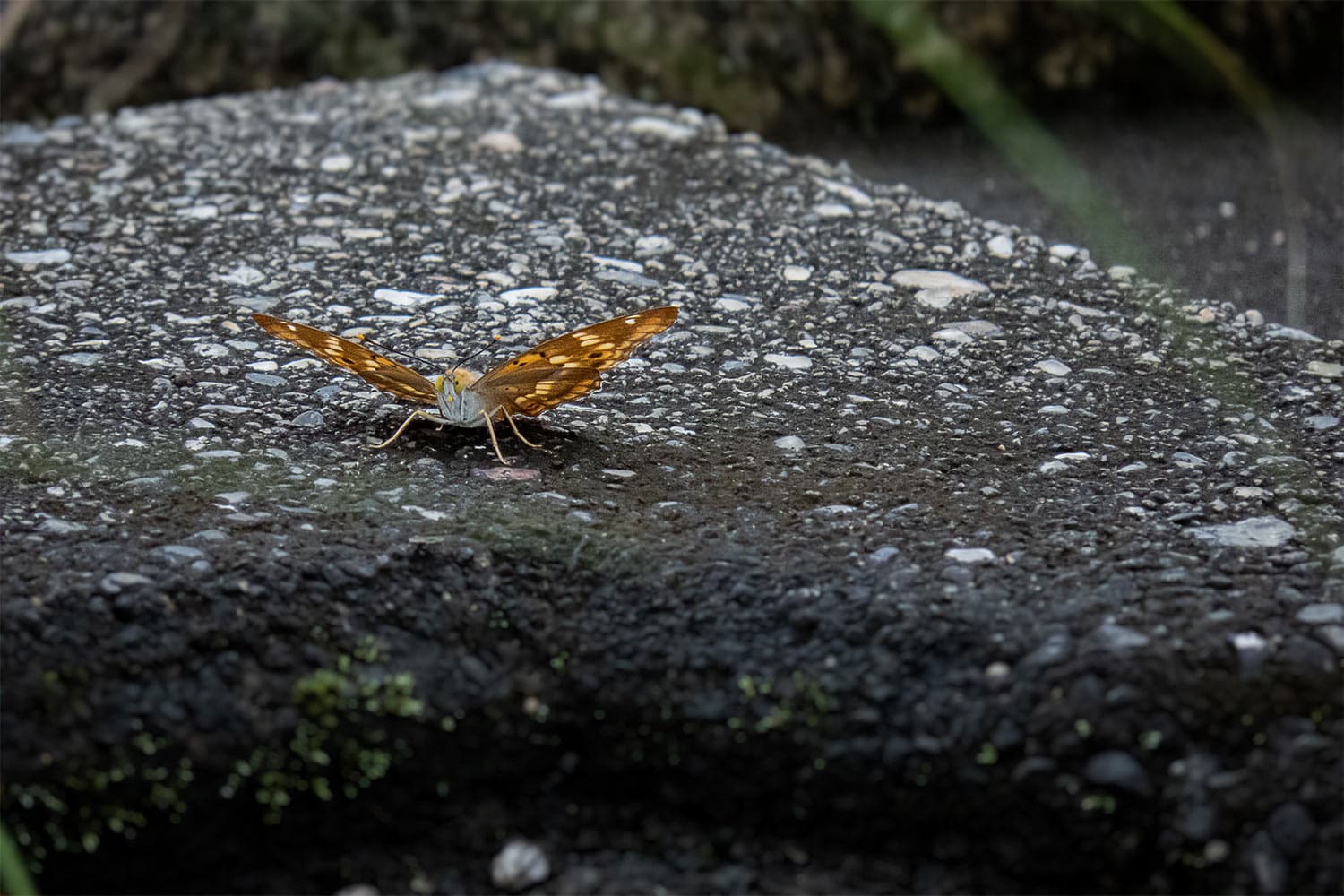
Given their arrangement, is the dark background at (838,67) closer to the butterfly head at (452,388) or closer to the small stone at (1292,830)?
the butterfly head at (452,388)

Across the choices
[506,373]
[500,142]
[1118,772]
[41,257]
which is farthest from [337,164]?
[1118,772]

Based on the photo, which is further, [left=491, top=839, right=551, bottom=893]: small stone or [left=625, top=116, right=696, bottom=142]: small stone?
[left=625, top=116, right=696, bottom=142]: small stone

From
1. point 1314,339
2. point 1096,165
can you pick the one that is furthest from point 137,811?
point 1096,165

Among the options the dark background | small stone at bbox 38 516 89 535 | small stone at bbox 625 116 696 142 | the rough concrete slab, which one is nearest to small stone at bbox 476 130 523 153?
small stone at bbox 625 116 696 142

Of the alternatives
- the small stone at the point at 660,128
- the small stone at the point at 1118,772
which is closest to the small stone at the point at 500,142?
the small stone at the point at 660,128

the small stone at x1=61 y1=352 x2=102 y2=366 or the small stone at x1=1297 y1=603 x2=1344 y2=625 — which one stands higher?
the small stone at x1=1297 y1=603 x2=1344 y2=625

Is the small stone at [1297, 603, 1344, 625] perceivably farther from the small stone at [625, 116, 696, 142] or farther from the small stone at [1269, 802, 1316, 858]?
the small stone at [625, 116, 696, 142]

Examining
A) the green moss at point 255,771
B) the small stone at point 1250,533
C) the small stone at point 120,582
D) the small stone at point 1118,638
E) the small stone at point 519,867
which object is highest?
the small stone at point 1250,533
